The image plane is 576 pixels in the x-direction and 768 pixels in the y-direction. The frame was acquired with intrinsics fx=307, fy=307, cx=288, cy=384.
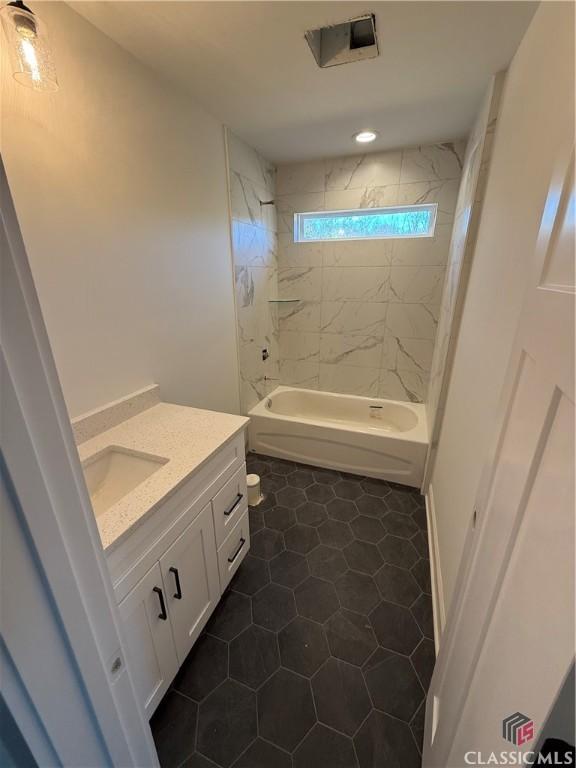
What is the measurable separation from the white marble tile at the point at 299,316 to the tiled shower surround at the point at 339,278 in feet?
0.03

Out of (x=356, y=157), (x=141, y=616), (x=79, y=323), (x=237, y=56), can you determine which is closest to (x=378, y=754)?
(x=141, y=616)

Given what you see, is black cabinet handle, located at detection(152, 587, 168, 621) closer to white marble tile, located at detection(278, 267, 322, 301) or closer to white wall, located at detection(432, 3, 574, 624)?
white wall, located at detection(432, 3, 574, 624)

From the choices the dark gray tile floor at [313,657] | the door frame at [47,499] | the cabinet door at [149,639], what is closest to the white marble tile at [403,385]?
the dark gray tile floor at [313,657]

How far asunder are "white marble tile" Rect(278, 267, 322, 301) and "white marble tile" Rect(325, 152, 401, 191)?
73cm

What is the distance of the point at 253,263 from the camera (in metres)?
2.64

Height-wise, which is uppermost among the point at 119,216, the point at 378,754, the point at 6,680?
the point at 119,216

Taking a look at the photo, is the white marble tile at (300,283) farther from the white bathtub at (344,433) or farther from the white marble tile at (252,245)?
the white bathtub at (344,433)

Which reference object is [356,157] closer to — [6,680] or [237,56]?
[237,56]

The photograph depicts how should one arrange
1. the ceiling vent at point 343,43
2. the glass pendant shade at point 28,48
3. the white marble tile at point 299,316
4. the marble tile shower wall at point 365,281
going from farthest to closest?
the white marble tile at point 299,316
the marble tile shower wall at point 365,281
the ceiling vent at point 343,43
the glass pendant shade at point 28,48

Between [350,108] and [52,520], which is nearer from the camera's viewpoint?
[52,520]

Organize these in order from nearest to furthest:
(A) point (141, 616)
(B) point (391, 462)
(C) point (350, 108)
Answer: (A) point (141, 616), (C) point (350, 108), (B) point (391, 462)

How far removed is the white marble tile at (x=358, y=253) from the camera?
108 inches

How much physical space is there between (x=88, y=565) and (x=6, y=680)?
147mm

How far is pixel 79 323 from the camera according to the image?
4.22 feet
